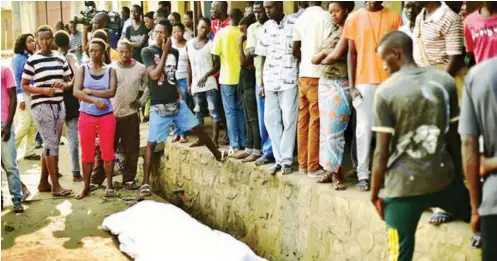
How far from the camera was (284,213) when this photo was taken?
→ 22.1 ft

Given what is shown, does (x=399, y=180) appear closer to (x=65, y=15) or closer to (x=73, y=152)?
(x=73, y=152)

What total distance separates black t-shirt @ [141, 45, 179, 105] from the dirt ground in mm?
1310

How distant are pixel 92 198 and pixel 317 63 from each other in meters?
3.56

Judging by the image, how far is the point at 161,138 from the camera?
26.6 feet

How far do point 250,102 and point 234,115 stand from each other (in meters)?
0.49

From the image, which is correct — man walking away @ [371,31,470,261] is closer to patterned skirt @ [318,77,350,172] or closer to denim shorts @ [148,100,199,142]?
patterned skirt @ [318,77,350,172]

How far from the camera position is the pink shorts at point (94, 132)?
7.73 metres

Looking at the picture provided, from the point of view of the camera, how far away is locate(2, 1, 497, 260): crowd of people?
380cm

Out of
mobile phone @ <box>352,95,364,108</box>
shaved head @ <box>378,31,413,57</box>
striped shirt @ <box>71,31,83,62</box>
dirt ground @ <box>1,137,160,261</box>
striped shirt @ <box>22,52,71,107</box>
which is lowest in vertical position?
dirt ground @ <box>1,137,160,261</box>

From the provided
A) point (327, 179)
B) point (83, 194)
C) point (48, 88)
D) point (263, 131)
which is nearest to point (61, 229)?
point (83, 194)

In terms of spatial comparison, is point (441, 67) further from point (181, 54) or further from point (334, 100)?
point (181, 54)

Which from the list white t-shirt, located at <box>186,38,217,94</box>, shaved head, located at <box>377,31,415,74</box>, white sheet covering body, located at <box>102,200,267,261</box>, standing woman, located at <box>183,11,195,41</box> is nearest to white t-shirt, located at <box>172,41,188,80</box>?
white t-shirt, located at <box>186,38,217,94</box>

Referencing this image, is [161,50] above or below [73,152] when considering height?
above

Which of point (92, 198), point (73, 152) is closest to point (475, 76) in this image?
point (92, 198)
